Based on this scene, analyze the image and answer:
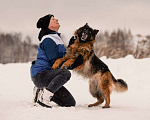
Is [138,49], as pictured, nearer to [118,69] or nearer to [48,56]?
[118,69]

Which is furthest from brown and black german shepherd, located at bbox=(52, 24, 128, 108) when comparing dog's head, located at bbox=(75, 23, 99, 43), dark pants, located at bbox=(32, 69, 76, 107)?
dark pants, located at bbox=(32, 69, 76, 107)

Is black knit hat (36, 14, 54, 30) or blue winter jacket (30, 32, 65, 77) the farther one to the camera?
black knit hat (36, 14, 54, 30)

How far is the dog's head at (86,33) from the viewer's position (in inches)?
152

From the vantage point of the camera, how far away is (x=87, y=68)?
3889mm

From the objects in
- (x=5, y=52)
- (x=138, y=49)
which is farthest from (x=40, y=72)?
(x=5, y=52)

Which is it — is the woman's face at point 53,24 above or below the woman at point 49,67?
above

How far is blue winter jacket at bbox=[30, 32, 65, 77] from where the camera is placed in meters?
3.67

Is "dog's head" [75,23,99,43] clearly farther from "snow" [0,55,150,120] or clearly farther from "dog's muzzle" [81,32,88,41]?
"snow" [0,55,150,120]

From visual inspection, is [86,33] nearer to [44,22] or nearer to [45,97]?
[44,22]

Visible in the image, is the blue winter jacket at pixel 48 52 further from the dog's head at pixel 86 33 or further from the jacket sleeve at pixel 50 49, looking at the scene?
the dog's head at pixel 86 33

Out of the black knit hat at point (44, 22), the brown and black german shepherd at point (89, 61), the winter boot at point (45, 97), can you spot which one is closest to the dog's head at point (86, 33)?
the brown and black german shepherd at point (89, 61)

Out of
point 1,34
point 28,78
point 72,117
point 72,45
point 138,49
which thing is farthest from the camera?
point 1,34

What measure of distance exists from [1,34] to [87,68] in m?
29.8

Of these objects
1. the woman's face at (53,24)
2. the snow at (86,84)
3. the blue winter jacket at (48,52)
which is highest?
the woman's face at (53,24)
